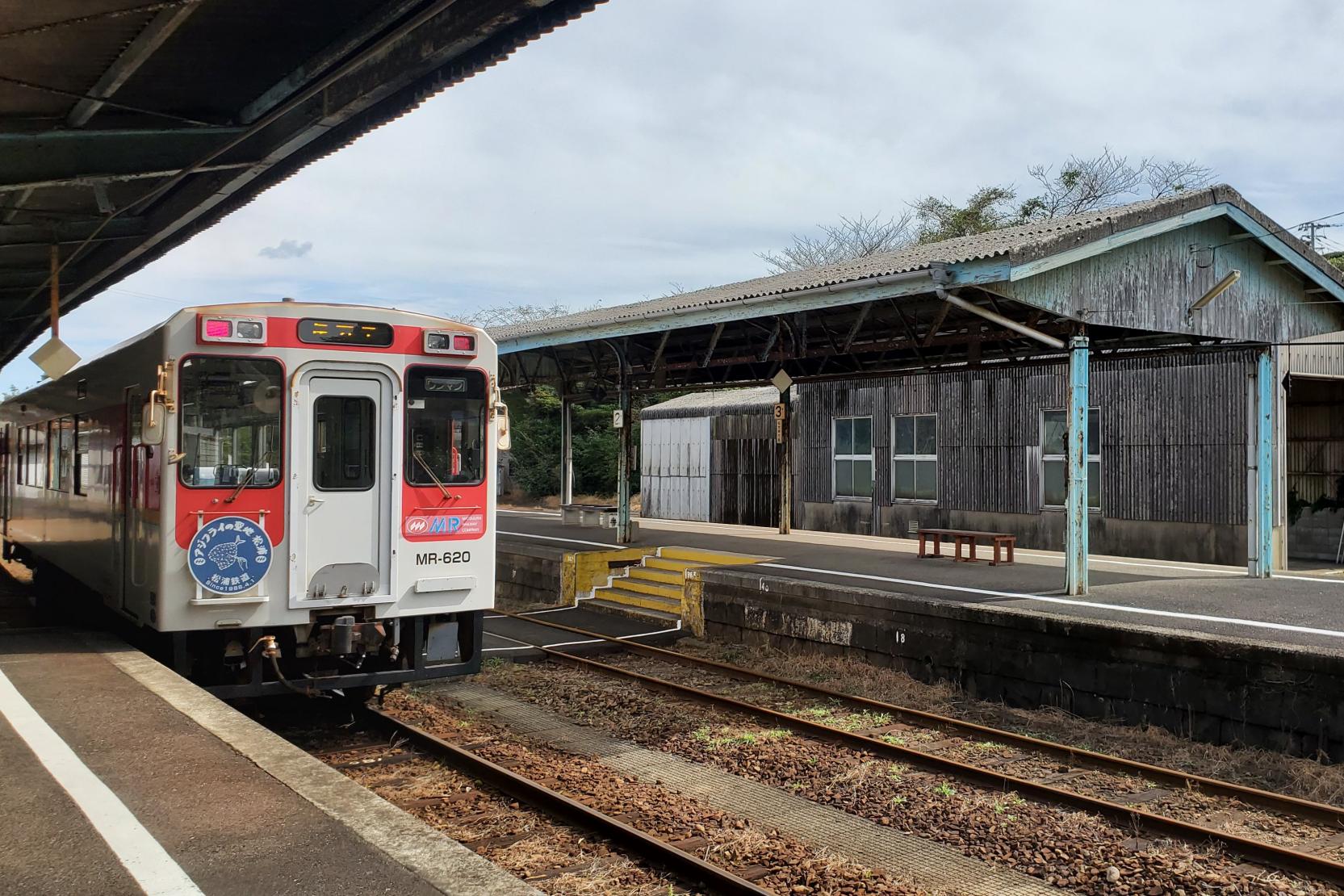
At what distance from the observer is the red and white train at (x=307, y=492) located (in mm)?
6543

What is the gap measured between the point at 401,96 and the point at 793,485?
16353mm

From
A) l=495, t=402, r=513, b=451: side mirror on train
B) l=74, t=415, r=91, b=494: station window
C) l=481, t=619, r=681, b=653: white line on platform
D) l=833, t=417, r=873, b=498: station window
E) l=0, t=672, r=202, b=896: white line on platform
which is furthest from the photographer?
l=833, t=417, r=873, b=498: station window

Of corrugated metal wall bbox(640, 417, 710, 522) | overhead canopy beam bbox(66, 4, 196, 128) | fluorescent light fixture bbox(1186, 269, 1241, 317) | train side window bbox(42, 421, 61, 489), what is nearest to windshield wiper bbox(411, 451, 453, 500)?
overhead canopy beam bbox(66, 4, 196, 128)

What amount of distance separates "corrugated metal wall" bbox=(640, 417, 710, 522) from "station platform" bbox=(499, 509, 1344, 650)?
287 inches

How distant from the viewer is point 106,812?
4219 mm

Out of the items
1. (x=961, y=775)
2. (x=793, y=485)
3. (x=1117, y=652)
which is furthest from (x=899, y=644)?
(x=793, y=485)

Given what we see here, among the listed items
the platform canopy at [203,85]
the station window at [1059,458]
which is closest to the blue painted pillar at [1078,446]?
the station window at [1059,458]

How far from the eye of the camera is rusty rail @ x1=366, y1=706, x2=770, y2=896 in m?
4.83

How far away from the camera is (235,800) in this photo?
436 cm

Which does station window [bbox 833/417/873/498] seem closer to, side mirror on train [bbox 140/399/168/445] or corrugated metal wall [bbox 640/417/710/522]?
corrugated metal wall [bbox 640/417/710/522]

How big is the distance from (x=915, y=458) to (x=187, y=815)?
17.3 meters

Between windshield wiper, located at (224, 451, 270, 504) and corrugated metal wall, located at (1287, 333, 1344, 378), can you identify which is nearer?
windshield wiper, located at (224, 451, 270, 504)

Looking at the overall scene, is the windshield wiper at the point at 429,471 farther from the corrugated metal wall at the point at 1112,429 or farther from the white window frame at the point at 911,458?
the white window frame at the point at 911,458

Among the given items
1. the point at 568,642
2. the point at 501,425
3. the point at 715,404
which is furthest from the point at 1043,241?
the point at 715,404
